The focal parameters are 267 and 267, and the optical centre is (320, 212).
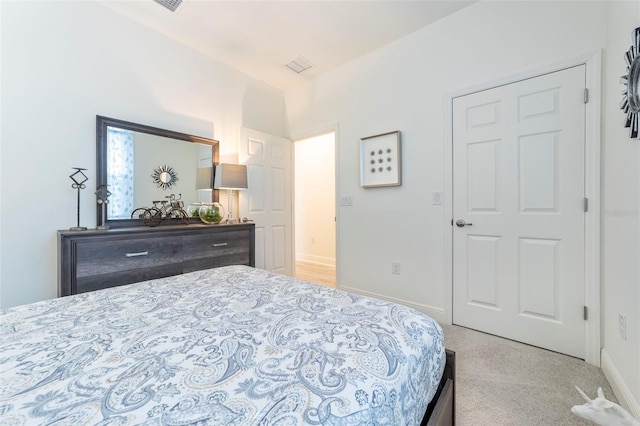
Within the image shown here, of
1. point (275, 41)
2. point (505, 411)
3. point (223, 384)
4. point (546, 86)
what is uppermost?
point (275, 41)

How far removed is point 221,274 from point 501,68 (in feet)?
8.58

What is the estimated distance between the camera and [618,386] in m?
1.44

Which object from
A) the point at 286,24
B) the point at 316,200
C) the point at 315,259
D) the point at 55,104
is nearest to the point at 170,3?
the point at 286,24

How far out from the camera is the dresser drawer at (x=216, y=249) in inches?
93.4

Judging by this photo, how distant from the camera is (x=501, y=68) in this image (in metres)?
2.15

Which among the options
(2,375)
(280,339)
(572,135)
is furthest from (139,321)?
(572,135)

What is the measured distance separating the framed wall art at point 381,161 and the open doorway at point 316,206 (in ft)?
5.73

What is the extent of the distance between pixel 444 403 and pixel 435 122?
2.24 m

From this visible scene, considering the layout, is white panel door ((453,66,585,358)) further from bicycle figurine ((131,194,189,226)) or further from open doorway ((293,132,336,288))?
bicycle figurine ((131,194,189,226))

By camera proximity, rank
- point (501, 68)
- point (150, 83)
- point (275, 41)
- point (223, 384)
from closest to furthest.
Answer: point (223, 384) < point (501, 68) < point (150, 83) < point (275, 41)

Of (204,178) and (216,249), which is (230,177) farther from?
(216,249)

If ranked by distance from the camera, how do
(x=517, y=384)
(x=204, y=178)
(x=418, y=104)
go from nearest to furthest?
(x=517, y=384) < (x=418, y=104) < (x=204, y=178)

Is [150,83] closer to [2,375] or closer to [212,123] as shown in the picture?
[212,123]

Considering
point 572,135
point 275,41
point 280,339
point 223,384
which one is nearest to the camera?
point 223,384
